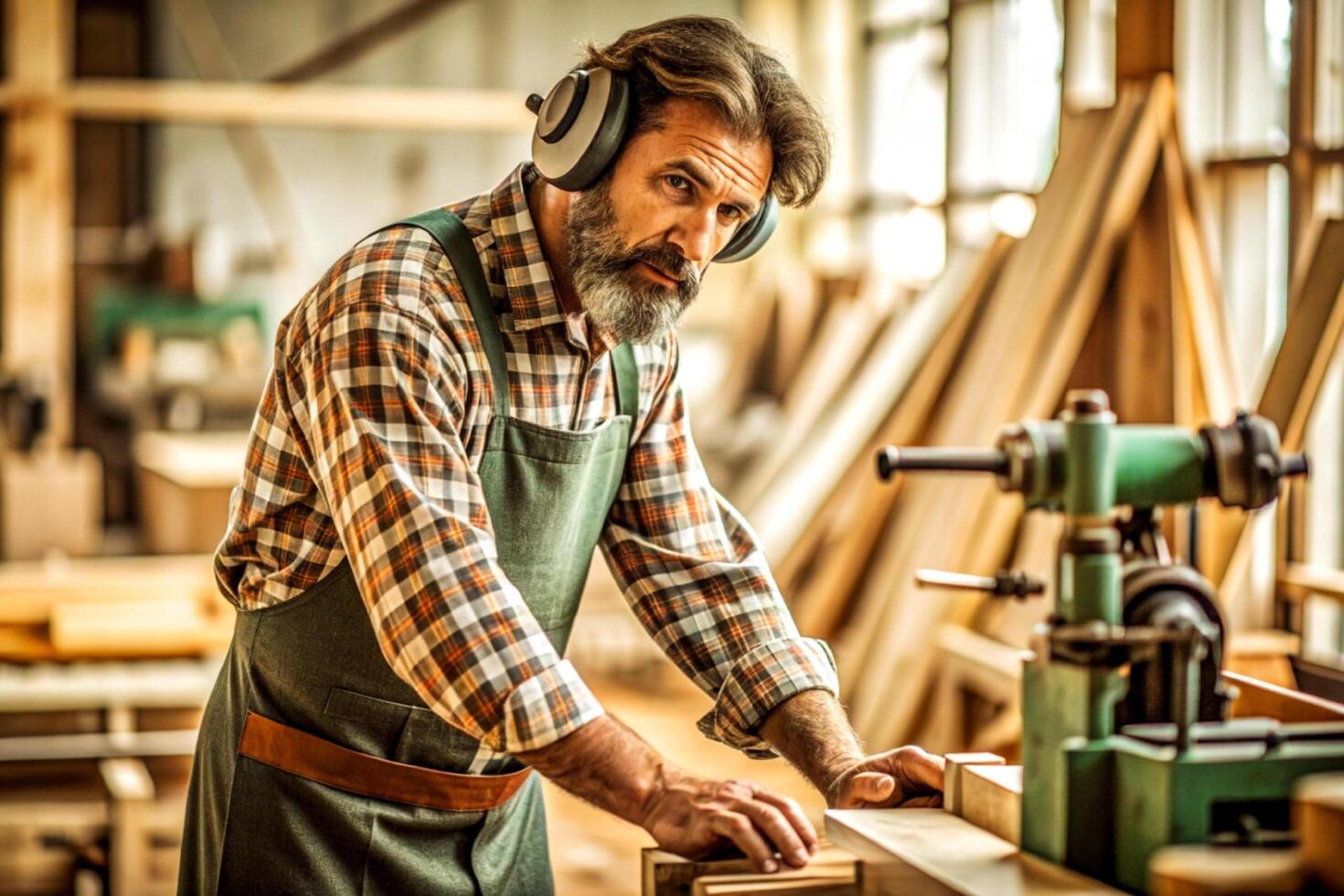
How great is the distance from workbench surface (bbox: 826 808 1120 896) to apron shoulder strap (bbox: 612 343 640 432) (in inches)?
23.4

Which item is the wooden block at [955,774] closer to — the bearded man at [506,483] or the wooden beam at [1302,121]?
the bearded man at [506,483]

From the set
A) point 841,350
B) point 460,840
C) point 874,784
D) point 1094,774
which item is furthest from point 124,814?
point 841,350

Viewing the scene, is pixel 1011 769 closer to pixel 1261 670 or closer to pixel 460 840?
pixel 460 840

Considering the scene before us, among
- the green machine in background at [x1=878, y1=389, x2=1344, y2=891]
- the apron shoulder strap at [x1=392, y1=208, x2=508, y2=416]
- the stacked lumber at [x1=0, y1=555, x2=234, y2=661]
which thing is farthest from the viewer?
the stacked lumber at [x1=0, y1=555, x2=234, y2=661]

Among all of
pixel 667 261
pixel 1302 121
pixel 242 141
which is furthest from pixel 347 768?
pixel 242 141

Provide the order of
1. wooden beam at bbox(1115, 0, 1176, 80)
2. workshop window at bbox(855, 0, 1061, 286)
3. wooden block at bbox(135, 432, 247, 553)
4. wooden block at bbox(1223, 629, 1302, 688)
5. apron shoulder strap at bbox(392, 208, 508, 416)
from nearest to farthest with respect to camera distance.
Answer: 1. apron shoulder strap at bbox(392, 208, 508, 416)
2. wooden block at bbox(1223, 629, 1302, 688)
3. wooden beam at bbox(1115, 0, 1176, 80)
4. wooden block at bbox(135, 432, 247, 553)
5. workshop window at bbox(855, 0, 1061, 286)

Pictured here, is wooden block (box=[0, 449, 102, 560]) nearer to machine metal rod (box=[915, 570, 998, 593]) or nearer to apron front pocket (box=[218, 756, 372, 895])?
apron front pocket (box=[218, 756, 372, 895])

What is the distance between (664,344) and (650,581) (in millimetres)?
311

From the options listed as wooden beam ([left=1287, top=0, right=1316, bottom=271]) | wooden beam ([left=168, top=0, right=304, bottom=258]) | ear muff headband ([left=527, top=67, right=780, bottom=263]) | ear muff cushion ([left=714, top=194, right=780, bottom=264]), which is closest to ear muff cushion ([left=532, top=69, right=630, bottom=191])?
ear muff headband ([left=527, top=67, right=780, bottom=263])

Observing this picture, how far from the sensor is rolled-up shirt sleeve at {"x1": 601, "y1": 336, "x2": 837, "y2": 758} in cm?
187

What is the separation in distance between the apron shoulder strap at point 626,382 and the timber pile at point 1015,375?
2.55 meters

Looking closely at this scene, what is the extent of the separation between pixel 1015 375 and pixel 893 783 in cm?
337

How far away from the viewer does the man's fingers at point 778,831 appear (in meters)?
1.48

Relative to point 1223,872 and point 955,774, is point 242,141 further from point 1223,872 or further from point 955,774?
point 1223,872
